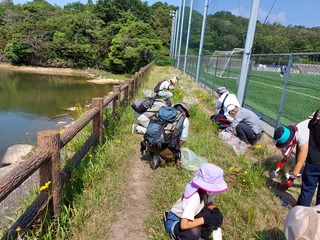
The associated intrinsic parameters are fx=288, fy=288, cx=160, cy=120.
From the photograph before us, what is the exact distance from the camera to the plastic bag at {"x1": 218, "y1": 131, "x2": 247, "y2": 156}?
5.15m

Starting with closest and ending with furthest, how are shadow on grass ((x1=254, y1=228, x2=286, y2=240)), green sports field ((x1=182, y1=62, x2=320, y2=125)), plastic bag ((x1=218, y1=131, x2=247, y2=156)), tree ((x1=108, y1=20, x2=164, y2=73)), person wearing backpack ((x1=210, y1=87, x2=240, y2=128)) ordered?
shadow on grass ((x1=254, y1=228, x2=286, y2=240)) → plastic bag ((x1=218, y1=131, x2=247, y2=156)) → person wearing backpack ((x1=210, y1=87, x2=240, y2=128)) → green sports field ((x1=182, y1=62, x2=320, y2=125)) → tree ((x1=108, y1=20, x2=164, y2=73))

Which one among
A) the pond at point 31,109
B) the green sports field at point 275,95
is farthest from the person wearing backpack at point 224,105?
the pond at point 31,109

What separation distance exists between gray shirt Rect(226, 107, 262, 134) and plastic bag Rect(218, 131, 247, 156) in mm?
173

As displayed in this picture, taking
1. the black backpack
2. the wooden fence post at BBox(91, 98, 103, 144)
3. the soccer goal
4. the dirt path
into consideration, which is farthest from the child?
the soccer goal

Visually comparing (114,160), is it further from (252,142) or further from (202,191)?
(252,142)

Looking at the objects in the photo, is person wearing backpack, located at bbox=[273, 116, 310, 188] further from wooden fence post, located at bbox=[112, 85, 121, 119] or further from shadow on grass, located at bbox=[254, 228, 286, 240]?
wooden fence post, located at bbox=[112, 85, 121, 119]

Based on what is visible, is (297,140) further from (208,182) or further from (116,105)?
(116,105)

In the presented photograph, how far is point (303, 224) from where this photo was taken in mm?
1412

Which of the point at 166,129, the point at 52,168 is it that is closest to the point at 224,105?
the point at 166,129

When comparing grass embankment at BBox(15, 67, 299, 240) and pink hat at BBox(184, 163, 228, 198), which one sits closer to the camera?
pink hat at BBox(184, 163, 228, 198)

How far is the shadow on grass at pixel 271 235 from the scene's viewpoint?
9.07 ft

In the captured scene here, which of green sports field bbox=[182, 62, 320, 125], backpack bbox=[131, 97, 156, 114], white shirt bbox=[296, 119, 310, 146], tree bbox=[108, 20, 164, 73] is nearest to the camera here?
white shirt bbox=[296, 119, 310, 146]

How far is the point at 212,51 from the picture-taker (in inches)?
613

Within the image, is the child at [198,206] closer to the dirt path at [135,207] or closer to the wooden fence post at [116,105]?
the dirt path at [135,207]
